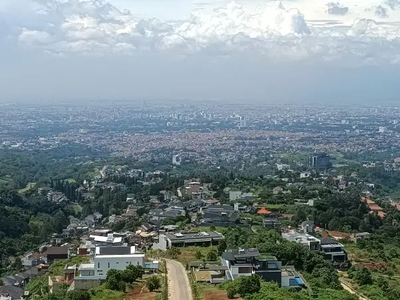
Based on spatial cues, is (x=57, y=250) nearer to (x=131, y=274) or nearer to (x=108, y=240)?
(x=108, y=240)

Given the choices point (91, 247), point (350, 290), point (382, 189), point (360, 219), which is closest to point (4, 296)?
point (91, 247)

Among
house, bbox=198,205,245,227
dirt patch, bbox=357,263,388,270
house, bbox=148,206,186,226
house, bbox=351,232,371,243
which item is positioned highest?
house, bbox=198,205,245,227

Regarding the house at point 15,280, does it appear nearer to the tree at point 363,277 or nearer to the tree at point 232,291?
the tree at point 232,291

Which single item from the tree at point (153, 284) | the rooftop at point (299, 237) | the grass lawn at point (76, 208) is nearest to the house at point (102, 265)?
the tree at point (153, 284)

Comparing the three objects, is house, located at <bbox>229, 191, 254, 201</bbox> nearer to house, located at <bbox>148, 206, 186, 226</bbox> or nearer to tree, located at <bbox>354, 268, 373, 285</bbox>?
house, located at <bbox>148, 206, 186, 226</bbox>

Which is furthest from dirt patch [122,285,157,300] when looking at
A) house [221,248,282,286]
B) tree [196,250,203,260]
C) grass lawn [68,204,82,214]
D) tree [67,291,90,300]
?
grass lawn [68,204,82,214]

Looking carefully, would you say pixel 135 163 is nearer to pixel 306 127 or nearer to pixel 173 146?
pixel 173 146
